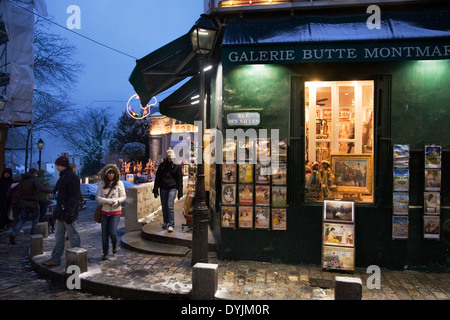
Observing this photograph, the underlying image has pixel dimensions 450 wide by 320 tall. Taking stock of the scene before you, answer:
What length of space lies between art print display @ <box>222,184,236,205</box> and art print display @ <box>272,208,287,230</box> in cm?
84

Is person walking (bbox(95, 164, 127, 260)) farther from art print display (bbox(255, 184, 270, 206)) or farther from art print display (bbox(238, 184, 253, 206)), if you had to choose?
art print display (bbox(255, 184, 270, 206))

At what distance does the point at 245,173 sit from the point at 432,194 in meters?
3.49

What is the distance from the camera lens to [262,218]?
22.5ft

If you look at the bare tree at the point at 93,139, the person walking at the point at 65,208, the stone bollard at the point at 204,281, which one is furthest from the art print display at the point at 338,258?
the bare tree at the point at 93,139

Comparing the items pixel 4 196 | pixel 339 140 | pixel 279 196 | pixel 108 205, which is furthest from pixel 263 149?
pixel 4 196

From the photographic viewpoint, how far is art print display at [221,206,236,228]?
22.7 feet

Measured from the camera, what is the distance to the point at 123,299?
5496 millimetres

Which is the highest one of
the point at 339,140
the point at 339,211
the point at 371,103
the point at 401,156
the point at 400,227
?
the point at 371,103

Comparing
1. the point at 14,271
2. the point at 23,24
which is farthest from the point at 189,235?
the point at 23,24

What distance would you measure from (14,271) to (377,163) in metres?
7.37

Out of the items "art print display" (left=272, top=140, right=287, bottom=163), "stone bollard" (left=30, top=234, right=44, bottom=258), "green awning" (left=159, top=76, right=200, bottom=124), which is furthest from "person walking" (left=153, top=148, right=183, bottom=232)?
"green awning" (left=159, top=76, right=200, bottom=124)

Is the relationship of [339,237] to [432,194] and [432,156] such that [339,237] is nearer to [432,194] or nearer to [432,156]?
[432,194]

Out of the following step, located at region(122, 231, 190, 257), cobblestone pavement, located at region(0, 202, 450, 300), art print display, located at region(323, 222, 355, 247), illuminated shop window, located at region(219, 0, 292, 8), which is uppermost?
illuminated shop window, located at region(219, 0, 292, 8)
